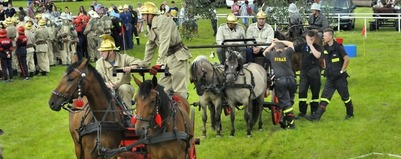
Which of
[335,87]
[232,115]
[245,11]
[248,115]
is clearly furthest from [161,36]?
[245,11]

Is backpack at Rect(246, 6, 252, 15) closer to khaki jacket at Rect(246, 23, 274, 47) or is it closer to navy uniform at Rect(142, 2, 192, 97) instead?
khaki jacket at Rect(246, 23, 274, 47)

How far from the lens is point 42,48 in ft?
82.6

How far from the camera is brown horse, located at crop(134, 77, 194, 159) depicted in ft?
31.1

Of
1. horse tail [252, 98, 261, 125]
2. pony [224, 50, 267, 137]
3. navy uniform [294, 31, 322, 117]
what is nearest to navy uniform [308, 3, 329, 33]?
navy uniform [294, 31, 322, 117]

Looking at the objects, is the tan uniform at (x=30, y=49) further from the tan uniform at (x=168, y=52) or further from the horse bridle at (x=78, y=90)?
the horse bridle at (x=78, y=90)

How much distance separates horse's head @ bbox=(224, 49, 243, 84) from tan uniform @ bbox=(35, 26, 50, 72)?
1118 cm

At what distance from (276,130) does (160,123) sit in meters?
6.83

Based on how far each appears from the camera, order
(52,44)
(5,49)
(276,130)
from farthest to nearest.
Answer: (52,44)
(5,49)
(276,130)

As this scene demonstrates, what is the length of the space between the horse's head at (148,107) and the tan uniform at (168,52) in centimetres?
203

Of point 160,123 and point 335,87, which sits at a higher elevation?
point 160,123

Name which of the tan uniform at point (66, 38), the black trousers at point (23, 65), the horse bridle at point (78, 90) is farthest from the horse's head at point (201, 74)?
the tan uniform at point (66, 38)

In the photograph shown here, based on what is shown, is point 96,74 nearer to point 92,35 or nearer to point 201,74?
point 201,74

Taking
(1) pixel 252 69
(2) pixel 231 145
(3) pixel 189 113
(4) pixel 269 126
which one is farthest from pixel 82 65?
(4) pixel 269 126

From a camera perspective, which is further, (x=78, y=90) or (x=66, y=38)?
(x=66, y=38)
